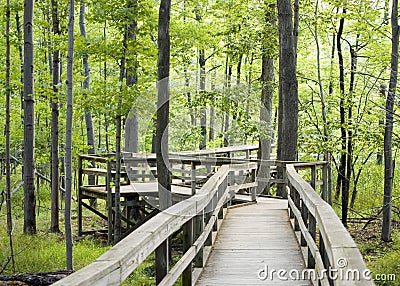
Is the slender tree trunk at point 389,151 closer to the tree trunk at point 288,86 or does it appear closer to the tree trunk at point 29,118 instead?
the tree trunk at point 288,86

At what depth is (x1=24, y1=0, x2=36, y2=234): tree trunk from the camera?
10.1 metres

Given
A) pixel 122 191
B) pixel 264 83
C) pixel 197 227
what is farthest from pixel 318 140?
pixel 197 227

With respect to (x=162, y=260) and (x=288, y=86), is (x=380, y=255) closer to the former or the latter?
(x=288, y=86)

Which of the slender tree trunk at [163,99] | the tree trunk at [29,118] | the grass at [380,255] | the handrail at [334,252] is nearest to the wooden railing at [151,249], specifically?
the handrail at [334,252]

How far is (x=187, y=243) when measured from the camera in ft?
14.9

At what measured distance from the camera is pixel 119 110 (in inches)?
385

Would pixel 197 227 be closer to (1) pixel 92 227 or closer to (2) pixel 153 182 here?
(2) pixel 153 182

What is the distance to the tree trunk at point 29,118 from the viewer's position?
1009 centimetres

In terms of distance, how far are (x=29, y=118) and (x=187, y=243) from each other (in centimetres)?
693

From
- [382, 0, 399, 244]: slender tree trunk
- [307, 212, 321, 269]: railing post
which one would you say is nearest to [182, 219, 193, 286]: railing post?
[307, 212, 321, 269]: railing post

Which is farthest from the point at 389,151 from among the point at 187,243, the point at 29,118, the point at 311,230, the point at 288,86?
the point at 187,243

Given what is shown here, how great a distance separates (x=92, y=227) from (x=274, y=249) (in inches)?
364

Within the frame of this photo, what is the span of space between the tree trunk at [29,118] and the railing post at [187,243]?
259 inches

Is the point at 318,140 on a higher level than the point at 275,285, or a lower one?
higher
